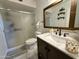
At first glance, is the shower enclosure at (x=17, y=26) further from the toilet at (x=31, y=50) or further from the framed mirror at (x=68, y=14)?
the framed mirror at (x=68, y=14)

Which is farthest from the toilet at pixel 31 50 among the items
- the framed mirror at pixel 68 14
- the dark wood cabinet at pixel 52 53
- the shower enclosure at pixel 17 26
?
the framed mirror at pixel 68 14

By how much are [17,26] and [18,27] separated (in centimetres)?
6

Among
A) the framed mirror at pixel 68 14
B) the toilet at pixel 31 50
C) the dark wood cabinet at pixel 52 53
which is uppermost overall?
the framed mirror at pixel 68 14

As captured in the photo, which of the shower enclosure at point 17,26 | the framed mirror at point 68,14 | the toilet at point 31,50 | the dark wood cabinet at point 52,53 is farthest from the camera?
the shower enclosure at point 17,26

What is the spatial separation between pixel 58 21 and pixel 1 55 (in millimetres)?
1706

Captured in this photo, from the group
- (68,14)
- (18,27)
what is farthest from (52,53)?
(18,27)

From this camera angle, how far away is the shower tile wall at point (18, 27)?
7.46ft

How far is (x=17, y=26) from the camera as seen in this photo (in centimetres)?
248

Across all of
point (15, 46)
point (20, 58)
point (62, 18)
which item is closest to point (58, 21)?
point (62, 18)

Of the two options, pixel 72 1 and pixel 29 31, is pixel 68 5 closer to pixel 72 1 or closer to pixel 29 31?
pixel 72 1

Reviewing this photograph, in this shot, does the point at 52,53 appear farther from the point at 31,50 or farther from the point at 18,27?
the point at 18,27

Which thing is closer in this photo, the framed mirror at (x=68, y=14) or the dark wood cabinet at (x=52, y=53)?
the dark wood cabinet at (x=52, y=53)

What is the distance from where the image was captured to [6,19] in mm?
2209

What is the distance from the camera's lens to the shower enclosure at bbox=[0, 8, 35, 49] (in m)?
2.21
